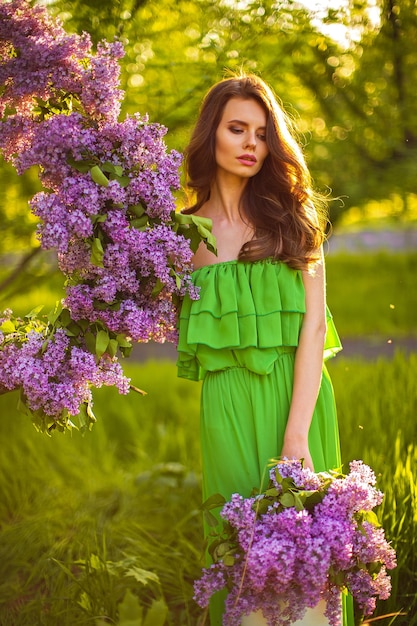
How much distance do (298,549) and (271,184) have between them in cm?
129

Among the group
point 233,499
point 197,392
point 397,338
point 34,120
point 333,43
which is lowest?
point 233,499

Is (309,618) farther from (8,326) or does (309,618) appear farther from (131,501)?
(131,501)

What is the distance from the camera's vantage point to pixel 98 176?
90.4 inches

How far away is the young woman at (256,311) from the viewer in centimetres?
261

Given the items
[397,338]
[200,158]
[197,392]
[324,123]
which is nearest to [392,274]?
[397,338]

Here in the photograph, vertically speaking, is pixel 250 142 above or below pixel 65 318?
above

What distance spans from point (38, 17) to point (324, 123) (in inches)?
93.0

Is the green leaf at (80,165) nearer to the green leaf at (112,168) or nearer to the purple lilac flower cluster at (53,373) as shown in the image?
the green leaf at (112,168)

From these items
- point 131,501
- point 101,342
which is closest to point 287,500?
point 101,342

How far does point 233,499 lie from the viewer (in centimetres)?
233

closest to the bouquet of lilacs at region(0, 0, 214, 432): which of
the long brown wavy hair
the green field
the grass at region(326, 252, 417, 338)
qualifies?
the long brown wavy hair

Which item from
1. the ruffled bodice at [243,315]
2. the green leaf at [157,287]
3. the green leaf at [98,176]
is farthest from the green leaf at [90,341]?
the green leaf at [98,176]

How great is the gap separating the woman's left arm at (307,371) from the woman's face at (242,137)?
1.40ft

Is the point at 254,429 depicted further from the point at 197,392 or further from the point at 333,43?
the point at 197,392
